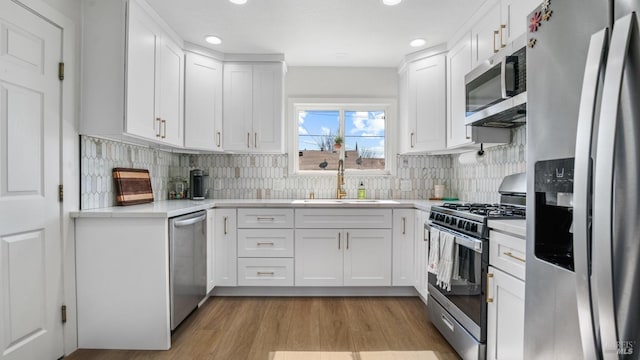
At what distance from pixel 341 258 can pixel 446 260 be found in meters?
1.18

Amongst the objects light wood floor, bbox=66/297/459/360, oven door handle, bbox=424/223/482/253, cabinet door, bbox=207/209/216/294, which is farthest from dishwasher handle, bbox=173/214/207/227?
oven door handle, bbox=424/223/482/253

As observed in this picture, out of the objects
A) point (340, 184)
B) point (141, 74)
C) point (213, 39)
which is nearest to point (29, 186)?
point (141, 74)

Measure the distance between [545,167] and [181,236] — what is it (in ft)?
7.34

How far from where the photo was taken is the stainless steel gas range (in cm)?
183

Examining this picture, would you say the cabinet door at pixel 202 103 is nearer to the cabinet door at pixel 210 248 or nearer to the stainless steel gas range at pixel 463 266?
the cabinet door at pixel 210 248

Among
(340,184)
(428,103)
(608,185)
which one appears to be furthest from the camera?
(340,184)

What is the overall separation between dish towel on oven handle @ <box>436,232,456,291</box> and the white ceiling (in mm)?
1675

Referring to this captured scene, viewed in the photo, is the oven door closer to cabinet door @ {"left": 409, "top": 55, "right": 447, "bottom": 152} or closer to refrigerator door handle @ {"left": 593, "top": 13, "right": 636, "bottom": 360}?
refrigerator door handle @ {"left": 593, "top": 13, "right": 636, "bottom": 360}

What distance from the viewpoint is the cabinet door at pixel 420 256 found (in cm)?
285

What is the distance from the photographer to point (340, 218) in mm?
3152

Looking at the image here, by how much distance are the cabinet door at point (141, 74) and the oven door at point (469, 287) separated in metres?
2.26

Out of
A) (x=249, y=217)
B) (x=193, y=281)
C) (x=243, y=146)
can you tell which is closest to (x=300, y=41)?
(x=243, y=146)

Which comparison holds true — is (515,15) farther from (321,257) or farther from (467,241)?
(321,257)

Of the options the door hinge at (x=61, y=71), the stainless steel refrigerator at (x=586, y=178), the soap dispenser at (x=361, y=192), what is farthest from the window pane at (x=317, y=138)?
the stainless steel refrigerator at (x=586, y=178)
